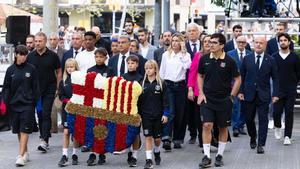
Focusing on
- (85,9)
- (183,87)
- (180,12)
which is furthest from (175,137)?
(180,12)

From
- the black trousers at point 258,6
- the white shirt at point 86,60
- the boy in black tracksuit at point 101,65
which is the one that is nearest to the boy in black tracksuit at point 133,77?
the boy in black tracksuit at point 101,65

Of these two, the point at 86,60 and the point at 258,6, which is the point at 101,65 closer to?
the point at 86,60

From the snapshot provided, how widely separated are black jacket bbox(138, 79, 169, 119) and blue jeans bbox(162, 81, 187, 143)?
1482 mm

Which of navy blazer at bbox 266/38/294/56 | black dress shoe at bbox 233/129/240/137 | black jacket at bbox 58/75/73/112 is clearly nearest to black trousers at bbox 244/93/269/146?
black dress shoe at bbox 233/129/240/137

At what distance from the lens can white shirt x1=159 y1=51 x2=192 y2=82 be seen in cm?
1250

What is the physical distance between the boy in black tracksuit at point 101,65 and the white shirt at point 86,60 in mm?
918

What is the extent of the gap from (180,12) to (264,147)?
182ft

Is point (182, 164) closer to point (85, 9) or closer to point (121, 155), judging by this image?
point (121, 155)

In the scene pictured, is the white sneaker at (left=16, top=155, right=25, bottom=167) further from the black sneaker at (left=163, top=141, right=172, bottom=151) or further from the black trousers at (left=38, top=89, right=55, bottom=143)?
the black sneaker at (left=163, top=141, right=172, bottom=151)

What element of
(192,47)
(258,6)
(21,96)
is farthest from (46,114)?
(258,6)

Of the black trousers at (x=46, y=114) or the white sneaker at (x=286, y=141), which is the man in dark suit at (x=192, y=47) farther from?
the black trousers at (x=46, y=114)

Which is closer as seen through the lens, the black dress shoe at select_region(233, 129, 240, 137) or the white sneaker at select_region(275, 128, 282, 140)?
the white sneaker at select_region(275, 128, 282, 140)

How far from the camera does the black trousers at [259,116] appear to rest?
12.2 meters

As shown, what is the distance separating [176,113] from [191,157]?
1.03 metres
